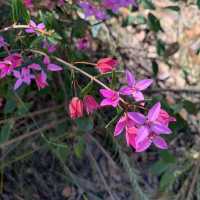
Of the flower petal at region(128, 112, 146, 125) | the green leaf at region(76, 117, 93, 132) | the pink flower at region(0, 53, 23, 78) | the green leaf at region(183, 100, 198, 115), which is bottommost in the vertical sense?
the green leaf at region(183, 100, 198, 115)

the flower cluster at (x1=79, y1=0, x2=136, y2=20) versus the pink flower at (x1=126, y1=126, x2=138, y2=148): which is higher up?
the flower cluster at (x1=79, y1=0, x2=136, y2=20)

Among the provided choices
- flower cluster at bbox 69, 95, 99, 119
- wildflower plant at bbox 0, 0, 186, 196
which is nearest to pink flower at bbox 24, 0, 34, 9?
wildflower plant at bbox 0, 0, 186, 196

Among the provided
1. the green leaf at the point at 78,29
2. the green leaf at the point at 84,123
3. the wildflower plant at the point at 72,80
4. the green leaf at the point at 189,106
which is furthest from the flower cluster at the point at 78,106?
the green leaf at the point at 189,106

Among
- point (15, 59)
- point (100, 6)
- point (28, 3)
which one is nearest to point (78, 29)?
point (100, 6)

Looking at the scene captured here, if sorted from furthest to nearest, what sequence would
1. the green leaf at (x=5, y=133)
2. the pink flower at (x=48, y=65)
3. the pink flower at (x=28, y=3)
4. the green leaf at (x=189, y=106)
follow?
the green leaf at (x=189, y=106) < the green leaf at (x=5, y=133) < the pink flower at (x=28, y=3) < the pink flower at (x=48, y=65)

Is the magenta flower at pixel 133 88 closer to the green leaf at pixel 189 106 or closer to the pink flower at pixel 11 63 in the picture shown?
the pink flower at pixel 11 63

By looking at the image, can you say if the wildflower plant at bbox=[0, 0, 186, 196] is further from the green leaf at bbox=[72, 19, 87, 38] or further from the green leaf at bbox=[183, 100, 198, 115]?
the green leaf at bbox=[183, 100, 198, 115]

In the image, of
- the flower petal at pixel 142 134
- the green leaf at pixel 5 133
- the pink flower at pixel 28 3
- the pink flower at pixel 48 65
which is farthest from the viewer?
the green leaf at pixel 5 133

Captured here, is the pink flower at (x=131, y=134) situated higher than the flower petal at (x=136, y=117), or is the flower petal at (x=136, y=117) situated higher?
the flower petal at (x=136, y=117)
